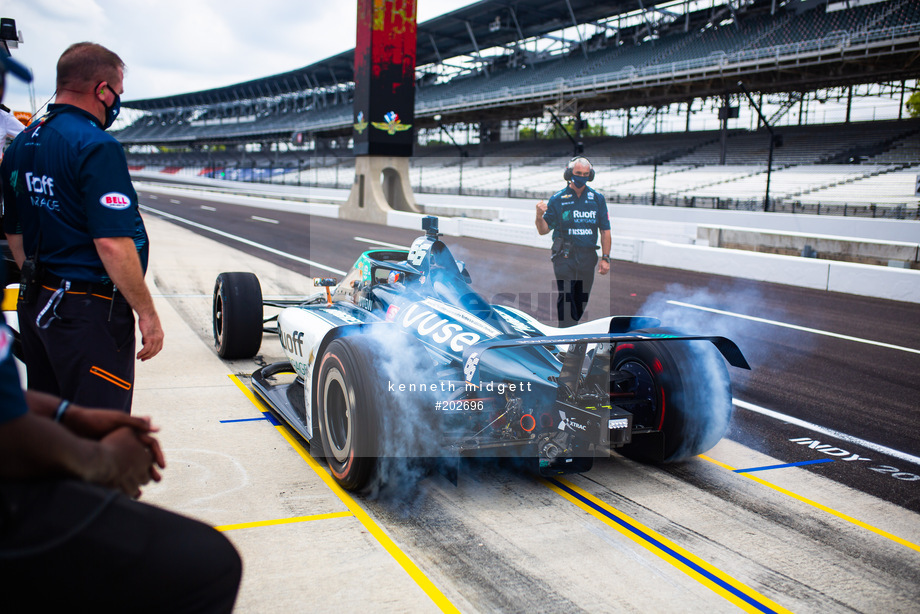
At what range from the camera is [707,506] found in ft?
11.8

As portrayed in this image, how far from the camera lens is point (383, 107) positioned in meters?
29.4

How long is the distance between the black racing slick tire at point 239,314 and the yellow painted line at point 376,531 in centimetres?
171

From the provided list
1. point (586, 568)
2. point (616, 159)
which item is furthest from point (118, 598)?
point (616, 159)

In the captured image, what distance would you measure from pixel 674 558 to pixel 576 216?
4089 millimetres

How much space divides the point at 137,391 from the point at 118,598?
4.28 meters

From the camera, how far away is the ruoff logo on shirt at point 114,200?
2543mm

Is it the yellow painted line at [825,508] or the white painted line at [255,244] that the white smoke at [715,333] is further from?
the white painted line at [255,244]

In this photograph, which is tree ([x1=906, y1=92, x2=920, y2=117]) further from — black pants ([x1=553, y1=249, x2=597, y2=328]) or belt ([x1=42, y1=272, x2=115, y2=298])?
belt ([x1=42, y1=272, x2=115, y2=298])

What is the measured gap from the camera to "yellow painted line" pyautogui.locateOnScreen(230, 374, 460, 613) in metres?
2.68

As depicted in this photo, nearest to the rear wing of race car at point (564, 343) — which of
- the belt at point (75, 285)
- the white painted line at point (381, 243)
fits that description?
the belt at point (75, 285)

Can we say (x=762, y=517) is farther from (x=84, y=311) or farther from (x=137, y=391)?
(x=137, y=391)

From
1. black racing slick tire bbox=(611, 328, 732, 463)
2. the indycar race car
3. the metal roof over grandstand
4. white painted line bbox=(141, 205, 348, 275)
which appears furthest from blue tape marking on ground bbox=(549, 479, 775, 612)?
the metal roof over grandstand

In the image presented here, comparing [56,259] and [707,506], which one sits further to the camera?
[707,506]

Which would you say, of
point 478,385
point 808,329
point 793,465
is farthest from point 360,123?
point 478,385
